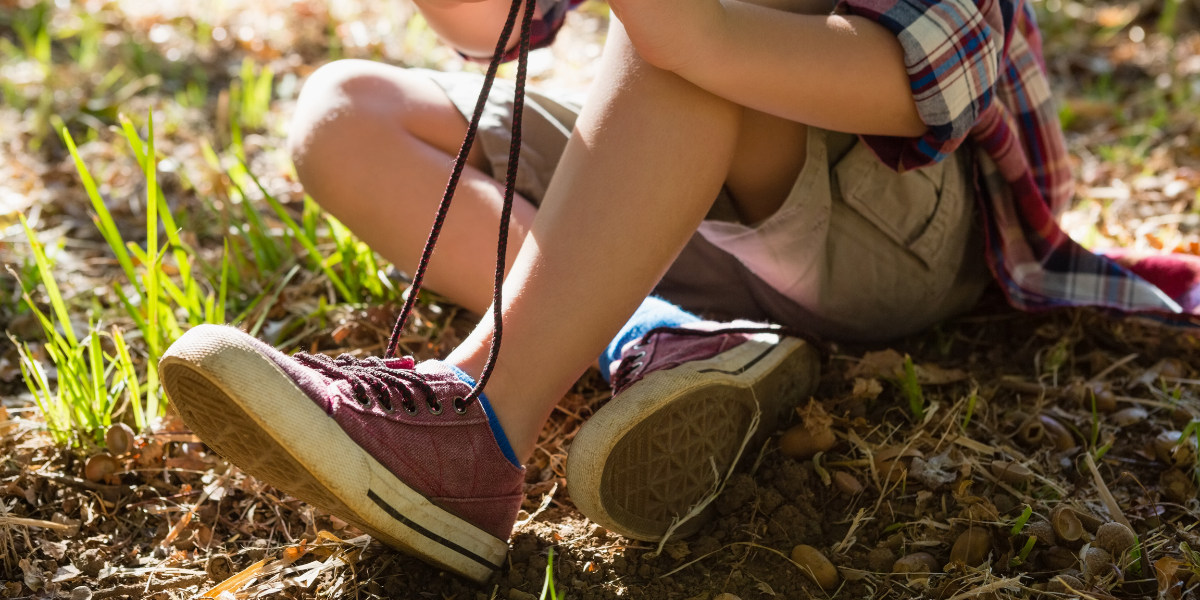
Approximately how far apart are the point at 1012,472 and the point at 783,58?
57 cm

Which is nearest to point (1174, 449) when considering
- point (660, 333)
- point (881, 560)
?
point (881, 560)

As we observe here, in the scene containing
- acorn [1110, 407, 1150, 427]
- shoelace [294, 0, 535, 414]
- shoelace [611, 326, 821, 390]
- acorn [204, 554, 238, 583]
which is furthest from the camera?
acorn [1110, 407, 1150, 427]

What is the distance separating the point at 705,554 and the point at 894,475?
27 centimetres

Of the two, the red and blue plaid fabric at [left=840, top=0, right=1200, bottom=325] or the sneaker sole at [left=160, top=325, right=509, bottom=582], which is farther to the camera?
the red and blue plaid fabric at [left=840, top=0, right=1200, bottom=325]

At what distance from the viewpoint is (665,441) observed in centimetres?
96

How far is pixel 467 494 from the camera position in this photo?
917 millimetres

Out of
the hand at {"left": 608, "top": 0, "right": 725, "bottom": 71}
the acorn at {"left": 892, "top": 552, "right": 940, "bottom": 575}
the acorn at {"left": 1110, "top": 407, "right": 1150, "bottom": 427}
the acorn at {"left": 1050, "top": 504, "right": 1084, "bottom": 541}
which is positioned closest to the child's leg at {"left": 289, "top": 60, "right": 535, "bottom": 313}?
the hand at {"left": 608, "top": 0, "right": 725, "bottom": 71}

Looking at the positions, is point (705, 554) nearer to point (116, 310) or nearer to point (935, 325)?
point (935, 325)

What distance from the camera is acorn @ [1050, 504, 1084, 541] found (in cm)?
97

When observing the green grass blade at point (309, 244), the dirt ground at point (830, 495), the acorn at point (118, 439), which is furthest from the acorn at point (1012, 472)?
the acorn at point (118, 439)

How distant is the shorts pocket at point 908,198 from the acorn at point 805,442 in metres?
0.28

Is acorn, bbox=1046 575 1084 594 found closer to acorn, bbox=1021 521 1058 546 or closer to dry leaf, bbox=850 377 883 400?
acorn, bbox=1021 521 1058 546

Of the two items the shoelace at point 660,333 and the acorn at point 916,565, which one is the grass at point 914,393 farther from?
the acorn at point 916,565

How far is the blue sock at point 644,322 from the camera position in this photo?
3.86ft
